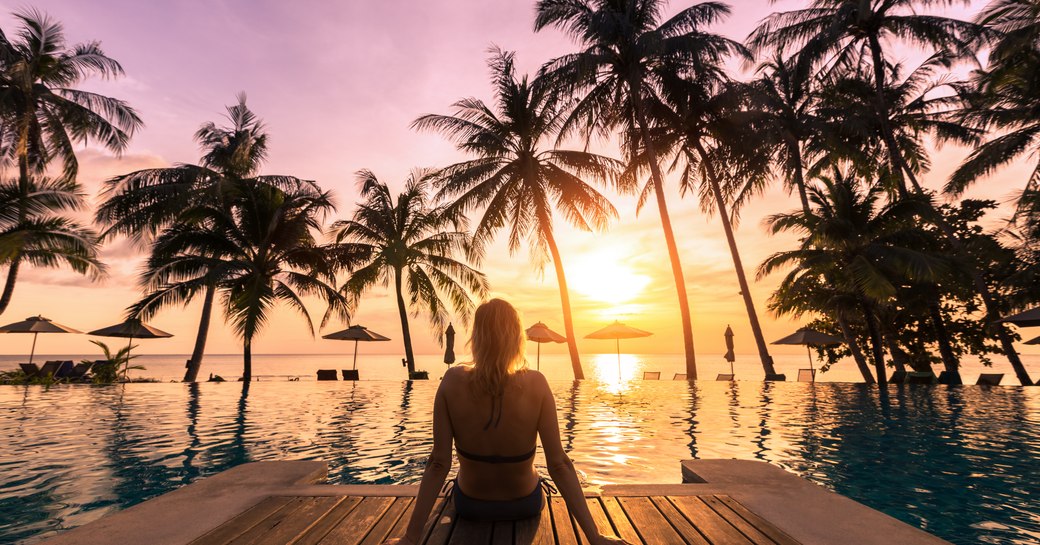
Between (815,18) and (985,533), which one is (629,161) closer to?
(815,18)

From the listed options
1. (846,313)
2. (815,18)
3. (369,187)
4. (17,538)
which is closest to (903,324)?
(846,313)

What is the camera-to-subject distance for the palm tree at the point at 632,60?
18.8 m

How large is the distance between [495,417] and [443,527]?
899 mm

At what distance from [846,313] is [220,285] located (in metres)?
26.6

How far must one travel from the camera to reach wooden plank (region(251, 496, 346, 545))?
3082 millimetres

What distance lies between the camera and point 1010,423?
10000 millimetres

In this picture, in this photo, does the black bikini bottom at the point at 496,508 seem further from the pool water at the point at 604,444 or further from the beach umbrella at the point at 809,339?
the beach umbrella at the point at 809,339

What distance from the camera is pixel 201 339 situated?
2317 centimetres

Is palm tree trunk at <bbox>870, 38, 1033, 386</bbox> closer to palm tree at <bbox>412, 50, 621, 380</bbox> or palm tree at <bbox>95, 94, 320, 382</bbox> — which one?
palm tree at <bbox>412, 50, 621, 380</bbox>

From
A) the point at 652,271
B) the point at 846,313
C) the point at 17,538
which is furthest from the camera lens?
the point at 652,271

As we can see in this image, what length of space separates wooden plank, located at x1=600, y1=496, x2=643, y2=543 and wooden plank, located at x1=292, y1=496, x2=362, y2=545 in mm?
1844

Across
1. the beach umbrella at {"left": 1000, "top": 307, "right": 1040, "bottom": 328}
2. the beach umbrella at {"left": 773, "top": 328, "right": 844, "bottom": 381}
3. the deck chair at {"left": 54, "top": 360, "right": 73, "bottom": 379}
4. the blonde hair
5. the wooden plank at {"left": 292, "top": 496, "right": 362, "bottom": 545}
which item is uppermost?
the beach umbrella at {"left": 1000, "top": 307, "right": 1040, "bottom": 328}

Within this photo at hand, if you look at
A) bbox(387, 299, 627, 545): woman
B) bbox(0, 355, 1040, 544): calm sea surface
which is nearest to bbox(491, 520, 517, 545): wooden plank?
bbox(387, 299, 627, 545): woman

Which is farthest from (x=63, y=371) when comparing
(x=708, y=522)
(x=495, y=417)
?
(x=708, y=522)
